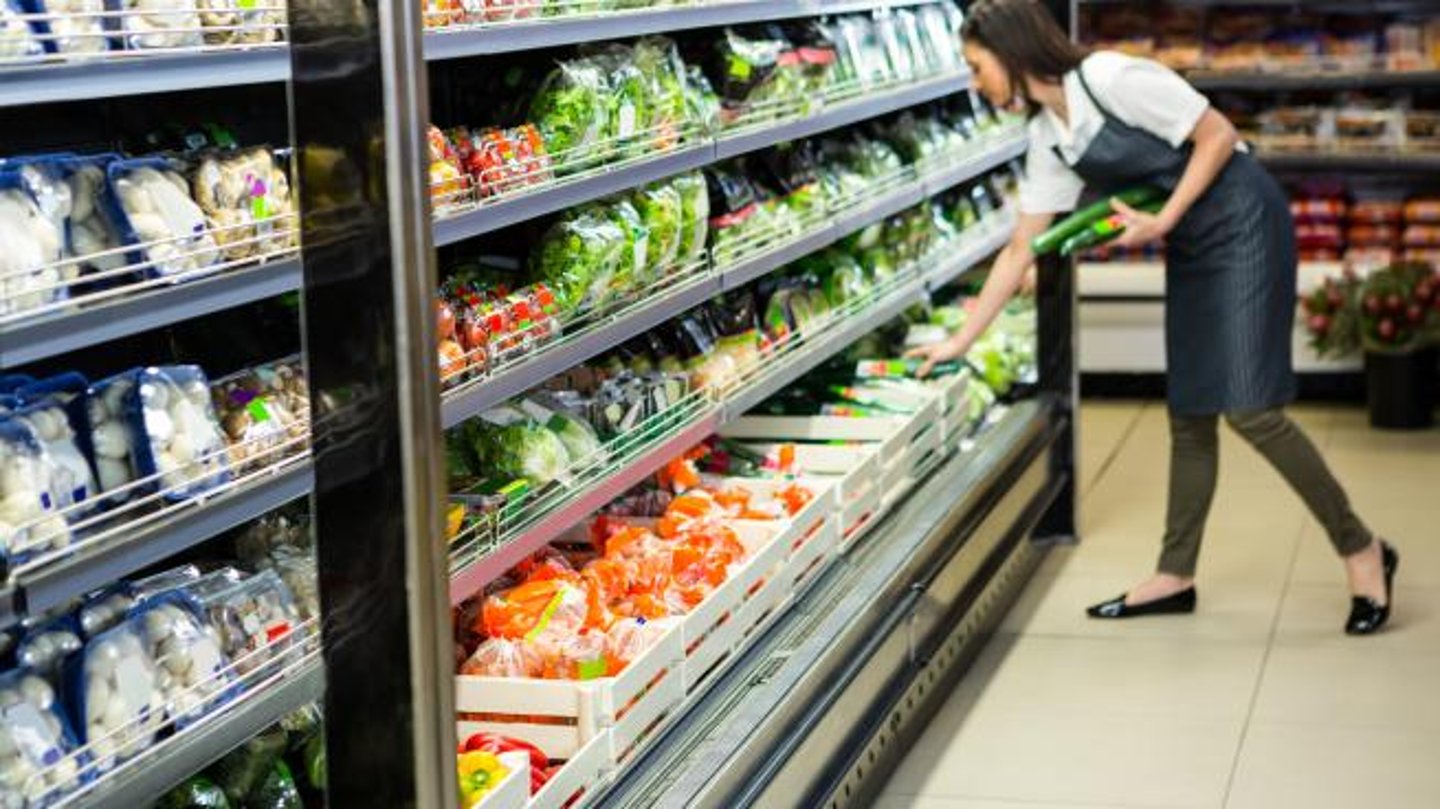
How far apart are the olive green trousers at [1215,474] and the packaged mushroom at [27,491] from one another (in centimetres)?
360

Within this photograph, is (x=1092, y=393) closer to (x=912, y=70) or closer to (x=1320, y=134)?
(x=1320, y=134)

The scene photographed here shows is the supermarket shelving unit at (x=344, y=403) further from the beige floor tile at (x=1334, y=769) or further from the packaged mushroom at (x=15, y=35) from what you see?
the beige floor tile at (x=1334, y=769)

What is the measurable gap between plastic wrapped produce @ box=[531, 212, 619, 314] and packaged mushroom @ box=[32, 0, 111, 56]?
132 cm

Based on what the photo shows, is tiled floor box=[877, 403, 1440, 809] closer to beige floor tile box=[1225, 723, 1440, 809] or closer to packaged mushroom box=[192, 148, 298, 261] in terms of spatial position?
beige floor tile box=[1225, 723, 1440, 809]

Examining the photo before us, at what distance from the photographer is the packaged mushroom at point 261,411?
8.28 ft

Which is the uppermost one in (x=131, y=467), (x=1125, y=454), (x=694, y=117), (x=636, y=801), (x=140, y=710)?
(x=694, y=117)

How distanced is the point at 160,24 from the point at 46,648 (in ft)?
2.27

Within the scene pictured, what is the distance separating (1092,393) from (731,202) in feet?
14.5

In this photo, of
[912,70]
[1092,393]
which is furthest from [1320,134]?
[912,70]

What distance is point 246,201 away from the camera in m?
2.56

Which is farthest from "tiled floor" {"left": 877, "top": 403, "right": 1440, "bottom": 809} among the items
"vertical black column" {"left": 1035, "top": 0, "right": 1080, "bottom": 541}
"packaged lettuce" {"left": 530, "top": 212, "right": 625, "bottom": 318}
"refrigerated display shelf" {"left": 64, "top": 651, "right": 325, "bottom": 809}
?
"refrigerated display shelf" {"left": 64, "top": 651, "right": 325, "bottom": 809}

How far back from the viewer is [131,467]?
2.37 metres

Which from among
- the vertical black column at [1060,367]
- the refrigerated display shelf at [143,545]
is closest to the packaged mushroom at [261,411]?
the refrigerated display shelf at [143,545]

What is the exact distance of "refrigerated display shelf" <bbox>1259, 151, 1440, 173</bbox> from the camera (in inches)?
317
